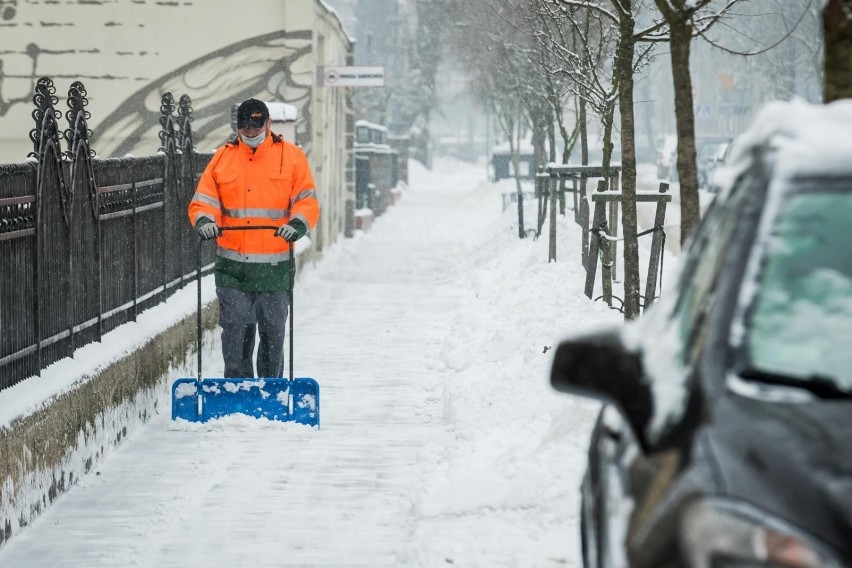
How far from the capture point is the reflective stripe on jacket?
344 inches

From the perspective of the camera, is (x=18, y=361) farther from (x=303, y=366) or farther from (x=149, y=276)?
(x=303, y=366)

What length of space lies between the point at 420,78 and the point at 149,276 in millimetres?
46954

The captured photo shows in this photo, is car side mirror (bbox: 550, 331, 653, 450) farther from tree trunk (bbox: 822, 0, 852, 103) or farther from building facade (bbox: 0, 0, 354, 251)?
building facade (bbox: 0, 0, 354, 251)

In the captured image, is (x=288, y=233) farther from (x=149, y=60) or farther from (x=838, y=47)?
(x=149, y=60)

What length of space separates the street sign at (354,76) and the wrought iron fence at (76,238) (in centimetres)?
877

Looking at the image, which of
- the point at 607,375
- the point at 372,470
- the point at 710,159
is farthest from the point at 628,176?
the point at 710,159

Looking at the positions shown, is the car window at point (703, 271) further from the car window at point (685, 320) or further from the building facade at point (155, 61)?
the building facade at point (155, 61)

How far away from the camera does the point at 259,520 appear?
21.2 ft

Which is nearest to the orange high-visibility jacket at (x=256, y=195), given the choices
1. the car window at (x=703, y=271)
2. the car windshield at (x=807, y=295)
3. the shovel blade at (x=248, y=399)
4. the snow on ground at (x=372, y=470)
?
the shovel blade at (x=248, y=399)

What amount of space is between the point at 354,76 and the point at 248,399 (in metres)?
12.3

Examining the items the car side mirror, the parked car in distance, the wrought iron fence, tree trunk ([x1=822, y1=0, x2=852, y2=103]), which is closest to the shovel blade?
the wrought iron fence

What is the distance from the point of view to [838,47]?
159 inches

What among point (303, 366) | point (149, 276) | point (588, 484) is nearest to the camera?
point (588, 484)

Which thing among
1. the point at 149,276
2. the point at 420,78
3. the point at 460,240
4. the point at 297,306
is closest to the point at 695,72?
the point at 420,78
